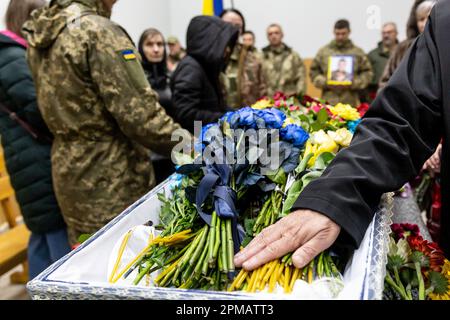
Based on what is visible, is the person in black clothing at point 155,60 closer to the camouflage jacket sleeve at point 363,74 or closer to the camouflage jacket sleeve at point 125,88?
the camouflage jacket sleeve at point 125,88

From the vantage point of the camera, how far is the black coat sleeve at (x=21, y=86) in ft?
6.27

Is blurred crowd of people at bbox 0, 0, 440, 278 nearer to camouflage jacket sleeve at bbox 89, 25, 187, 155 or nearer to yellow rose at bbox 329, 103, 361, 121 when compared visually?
camouflage jacket sleeve at bbox 89, 25, 187, 155

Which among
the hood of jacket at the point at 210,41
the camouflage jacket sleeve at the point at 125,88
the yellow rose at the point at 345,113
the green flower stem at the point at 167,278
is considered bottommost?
the green flower stem at the point at 167,278

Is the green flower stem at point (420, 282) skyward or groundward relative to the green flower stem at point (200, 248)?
groundward

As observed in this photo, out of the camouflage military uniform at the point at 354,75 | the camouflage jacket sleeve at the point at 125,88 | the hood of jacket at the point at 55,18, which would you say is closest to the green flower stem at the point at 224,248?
the camouflage jacket sleeve at the point at 125,88

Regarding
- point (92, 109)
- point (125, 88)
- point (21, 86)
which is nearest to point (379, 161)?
point (125, 88)

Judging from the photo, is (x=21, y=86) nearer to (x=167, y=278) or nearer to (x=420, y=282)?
(x=167, y=278)

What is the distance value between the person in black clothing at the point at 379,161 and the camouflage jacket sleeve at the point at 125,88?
919 mm

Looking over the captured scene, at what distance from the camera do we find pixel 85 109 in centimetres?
165

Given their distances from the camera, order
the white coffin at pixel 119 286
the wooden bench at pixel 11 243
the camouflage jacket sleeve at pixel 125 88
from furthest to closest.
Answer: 1. the wooden bench at pixel 11 243
2. the camouflage jacket sleeve at pixel 125 88
3. the white coffin at pixel 119 286

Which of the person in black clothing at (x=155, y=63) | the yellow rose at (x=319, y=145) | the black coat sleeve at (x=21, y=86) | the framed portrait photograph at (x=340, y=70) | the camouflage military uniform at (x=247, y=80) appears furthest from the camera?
the framed portrait photograph at (x=340, y=70)

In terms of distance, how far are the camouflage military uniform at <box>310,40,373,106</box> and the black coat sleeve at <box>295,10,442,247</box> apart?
398 cm

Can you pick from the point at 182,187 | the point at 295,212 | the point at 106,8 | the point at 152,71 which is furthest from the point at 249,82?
the point at 295,212

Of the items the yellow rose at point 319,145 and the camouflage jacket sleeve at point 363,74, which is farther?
the camouflage jacket sleeve at point 363,74
